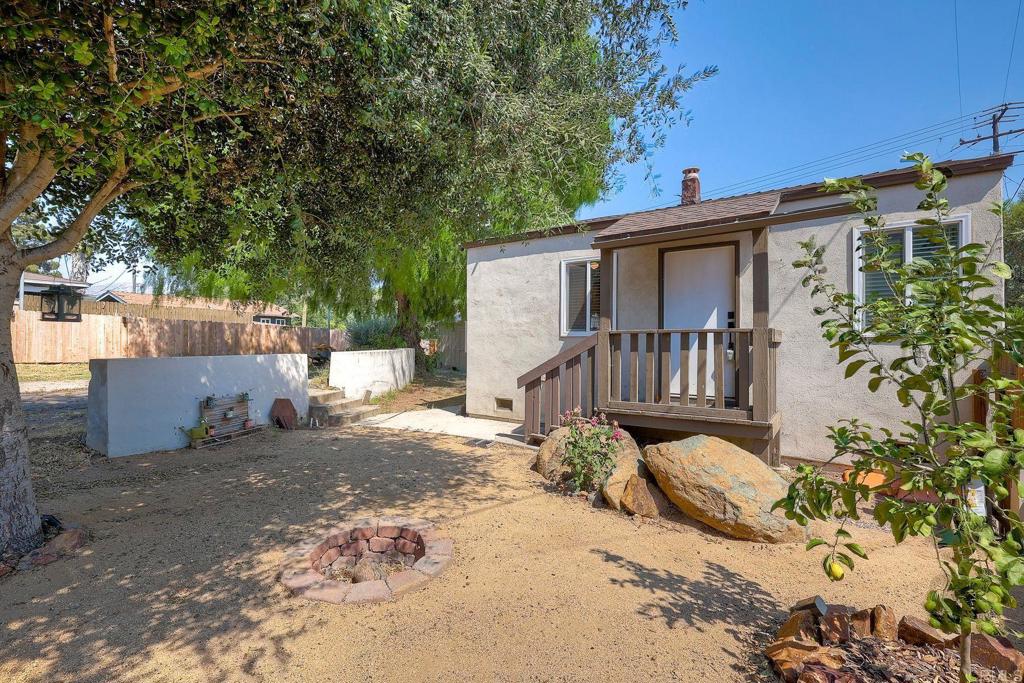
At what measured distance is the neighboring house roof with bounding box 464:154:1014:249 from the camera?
193 inches

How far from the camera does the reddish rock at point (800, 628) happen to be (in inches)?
91.9

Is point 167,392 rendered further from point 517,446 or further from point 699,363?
point 699,363

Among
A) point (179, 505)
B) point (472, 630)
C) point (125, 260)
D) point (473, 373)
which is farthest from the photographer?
point (473, 373)

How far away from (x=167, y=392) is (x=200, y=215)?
9.82 feet

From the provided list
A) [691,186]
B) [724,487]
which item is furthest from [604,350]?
[691,186]

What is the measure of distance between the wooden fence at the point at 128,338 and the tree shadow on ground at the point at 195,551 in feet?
36.4

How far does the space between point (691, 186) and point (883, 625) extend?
6816mm

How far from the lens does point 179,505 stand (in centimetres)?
446

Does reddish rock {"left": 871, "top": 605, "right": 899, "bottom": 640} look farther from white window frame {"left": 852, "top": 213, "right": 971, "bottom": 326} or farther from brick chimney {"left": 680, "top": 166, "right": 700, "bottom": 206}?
brick chimney {"left": 680, "top": 166, "right": 700, "bottom": 206}

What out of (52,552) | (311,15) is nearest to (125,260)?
(52,552)

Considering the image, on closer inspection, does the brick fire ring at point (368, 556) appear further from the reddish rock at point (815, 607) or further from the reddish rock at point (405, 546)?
the reddish rock at point (815, 607)

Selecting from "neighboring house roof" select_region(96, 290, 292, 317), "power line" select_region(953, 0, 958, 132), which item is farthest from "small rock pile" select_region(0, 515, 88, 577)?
"power line" select_region(953, 0, 958, 132)

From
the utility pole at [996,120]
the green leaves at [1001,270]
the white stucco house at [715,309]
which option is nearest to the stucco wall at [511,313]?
the white stucco house at [715,309]

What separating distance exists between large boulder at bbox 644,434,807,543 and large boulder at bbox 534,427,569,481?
114cm
